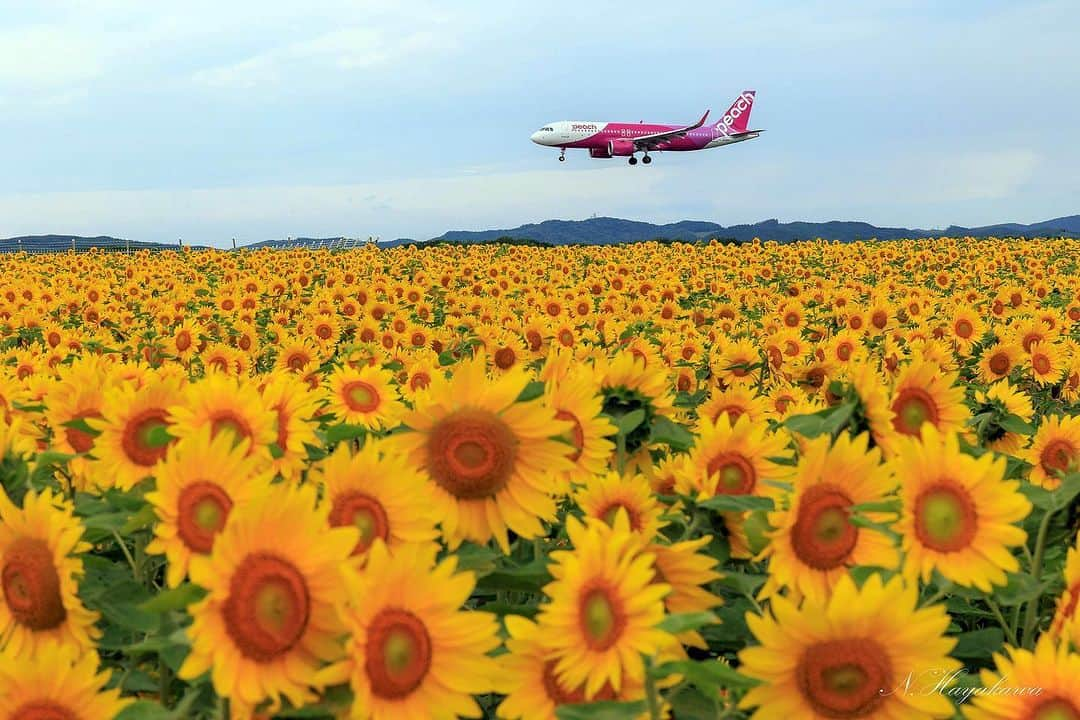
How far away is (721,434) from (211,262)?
26.7m

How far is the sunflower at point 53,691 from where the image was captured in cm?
186

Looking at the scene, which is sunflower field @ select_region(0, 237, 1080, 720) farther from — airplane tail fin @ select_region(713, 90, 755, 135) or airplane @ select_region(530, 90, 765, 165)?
airplane tail fin @ select_region(713, 90, 755, 135)

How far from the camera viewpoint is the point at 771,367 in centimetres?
745

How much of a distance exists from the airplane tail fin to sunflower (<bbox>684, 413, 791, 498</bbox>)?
119127 millimetres

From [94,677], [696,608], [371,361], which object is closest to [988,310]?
[371,361]

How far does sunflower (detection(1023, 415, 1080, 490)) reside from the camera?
4.08 m

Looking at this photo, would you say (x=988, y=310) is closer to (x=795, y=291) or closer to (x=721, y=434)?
(x=795, y=291)

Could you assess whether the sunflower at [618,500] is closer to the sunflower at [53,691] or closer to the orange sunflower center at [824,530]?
the orange sunflower center at [824,530]

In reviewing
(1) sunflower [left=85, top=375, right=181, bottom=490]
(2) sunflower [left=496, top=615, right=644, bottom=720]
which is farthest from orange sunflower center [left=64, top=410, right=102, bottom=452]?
(2) sunflower [left=496, top=615, right=644, bottom=720]

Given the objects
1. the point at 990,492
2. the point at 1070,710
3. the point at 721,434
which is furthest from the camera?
the point at 721,434

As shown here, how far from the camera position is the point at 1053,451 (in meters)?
4.13

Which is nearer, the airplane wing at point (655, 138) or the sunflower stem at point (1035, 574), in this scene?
the sunflower stem at point (1035, 574)

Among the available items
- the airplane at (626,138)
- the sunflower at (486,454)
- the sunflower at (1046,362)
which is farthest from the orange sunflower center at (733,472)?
the airplane at (626,138)

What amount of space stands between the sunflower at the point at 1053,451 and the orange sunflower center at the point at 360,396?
3087 mm
